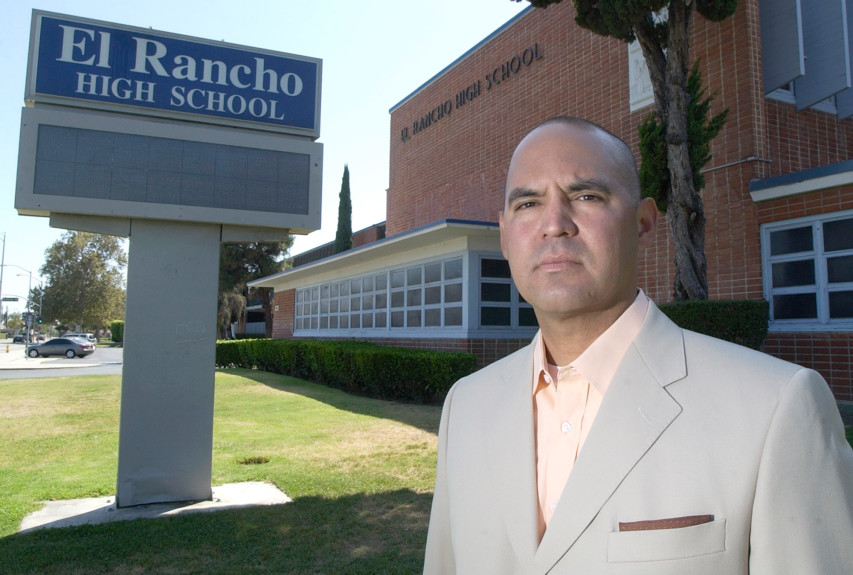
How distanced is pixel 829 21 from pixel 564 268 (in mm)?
12016

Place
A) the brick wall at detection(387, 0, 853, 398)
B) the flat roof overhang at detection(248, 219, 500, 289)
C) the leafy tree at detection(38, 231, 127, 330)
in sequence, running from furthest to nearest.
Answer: the leafy tree at detection(38, 231, 127, 330) < the flat roof overhang at detection(248, 219, 500, 289) < the brick wall at detection(387, 0, 853, 398)

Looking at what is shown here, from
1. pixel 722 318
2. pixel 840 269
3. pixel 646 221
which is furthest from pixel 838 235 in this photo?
pixel 646 221

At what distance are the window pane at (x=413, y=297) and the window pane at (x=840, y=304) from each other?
30.4 ft

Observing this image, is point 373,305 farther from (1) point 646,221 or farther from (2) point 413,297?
(1) point 646,221

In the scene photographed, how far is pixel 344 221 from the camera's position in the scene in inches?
1401

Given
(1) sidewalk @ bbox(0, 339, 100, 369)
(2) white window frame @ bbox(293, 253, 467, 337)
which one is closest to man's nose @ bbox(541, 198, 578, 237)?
(2) white window frame @ bbox(293, 253, 467, 337)

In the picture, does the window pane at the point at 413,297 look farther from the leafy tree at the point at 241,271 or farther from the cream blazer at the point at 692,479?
the leafy tree at the point at 241,271

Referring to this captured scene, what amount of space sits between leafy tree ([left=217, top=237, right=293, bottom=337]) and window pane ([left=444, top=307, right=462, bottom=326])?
88.4ft

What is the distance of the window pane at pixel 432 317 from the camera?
50.1ft

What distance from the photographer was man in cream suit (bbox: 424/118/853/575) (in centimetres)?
110

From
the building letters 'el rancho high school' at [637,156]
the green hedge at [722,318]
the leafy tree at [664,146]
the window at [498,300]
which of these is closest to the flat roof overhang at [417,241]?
the building letters 'el rancho high school' at [637,156]

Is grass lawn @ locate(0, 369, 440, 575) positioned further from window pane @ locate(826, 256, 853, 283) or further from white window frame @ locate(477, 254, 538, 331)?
window pane @ locate(826, 256, 853, 283)

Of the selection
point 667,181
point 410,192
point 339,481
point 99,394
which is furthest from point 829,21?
point 99,394

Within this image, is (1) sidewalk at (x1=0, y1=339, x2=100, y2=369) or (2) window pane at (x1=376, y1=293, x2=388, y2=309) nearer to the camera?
(2) window pane at (x1=376, y1=293, x2=388, y2=309)
